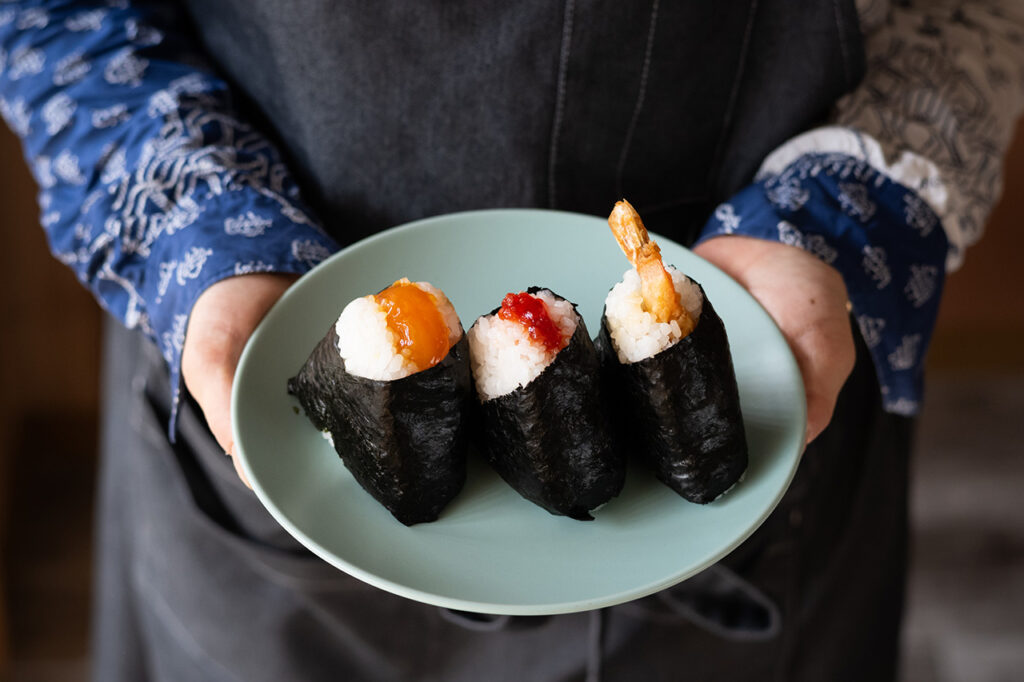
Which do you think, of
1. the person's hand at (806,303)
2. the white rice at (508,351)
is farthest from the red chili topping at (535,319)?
the person's hand at (806,303)

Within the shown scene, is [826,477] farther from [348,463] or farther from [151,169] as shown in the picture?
[151,169]

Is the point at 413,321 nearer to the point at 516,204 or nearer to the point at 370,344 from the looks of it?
the point at 370,344

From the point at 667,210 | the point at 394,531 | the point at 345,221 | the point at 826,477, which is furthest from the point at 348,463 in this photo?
the point at 826,477

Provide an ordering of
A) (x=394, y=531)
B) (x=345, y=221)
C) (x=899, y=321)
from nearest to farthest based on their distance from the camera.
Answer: (x=394, y=531) < (x=899, y=321) < (x=345, y=221)

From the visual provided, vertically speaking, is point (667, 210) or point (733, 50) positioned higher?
point (733, 50)

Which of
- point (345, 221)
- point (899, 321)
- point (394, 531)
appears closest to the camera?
point (394, 531)

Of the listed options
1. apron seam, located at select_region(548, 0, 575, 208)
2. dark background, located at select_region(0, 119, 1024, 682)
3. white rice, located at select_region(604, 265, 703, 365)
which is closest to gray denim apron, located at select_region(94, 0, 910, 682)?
apron seam, located at select_region(548, 0, 575, 208)

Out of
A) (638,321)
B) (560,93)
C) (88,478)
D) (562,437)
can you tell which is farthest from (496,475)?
(88,478)

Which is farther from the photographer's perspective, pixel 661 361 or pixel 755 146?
pixel 755 146

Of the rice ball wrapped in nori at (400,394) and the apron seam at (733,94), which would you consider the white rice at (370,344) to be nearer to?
the rice ball wrapped in nori at (400,394)

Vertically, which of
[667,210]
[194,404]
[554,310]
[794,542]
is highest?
[554,310]
